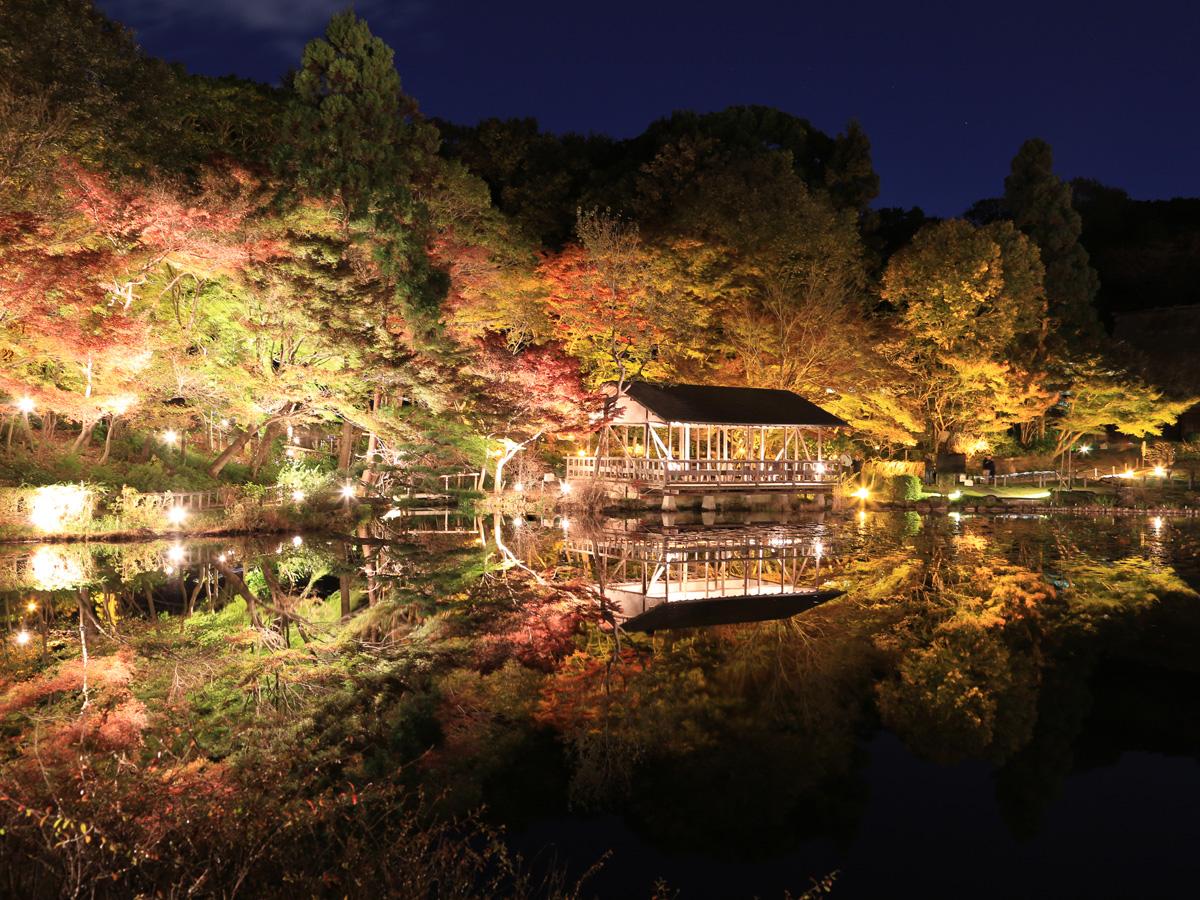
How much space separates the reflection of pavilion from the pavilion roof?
519 cm

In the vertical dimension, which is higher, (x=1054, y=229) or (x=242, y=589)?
(x=1054, y=229)

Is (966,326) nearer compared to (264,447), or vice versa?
(264,447)

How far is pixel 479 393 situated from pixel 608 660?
48.0 feet

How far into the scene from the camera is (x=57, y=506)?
1791 centimetres

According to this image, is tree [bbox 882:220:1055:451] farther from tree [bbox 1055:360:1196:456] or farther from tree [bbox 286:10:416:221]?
tree [bbox 286:10:416:221]

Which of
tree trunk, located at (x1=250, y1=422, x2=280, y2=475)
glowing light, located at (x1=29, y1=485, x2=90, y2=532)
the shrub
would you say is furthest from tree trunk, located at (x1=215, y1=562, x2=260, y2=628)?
the shrub

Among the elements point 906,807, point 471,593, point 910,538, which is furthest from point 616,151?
point 906,807

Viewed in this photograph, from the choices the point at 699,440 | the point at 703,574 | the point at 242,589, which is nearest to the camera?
the point at 242,589

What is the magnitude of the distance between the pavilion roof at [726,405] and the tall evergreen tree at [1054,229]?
15.3 meters

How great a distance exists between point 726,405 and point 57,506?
1848 centimetres

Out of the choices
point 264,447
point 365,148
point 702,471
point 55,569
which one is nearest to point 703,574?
point 55,569

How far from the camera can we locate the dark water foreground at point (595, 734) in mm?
4648

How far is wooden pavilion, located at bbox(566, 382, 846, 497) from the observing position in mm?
26656

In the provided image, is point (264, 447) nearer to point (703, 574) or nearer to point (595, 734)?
point (703, 574)
